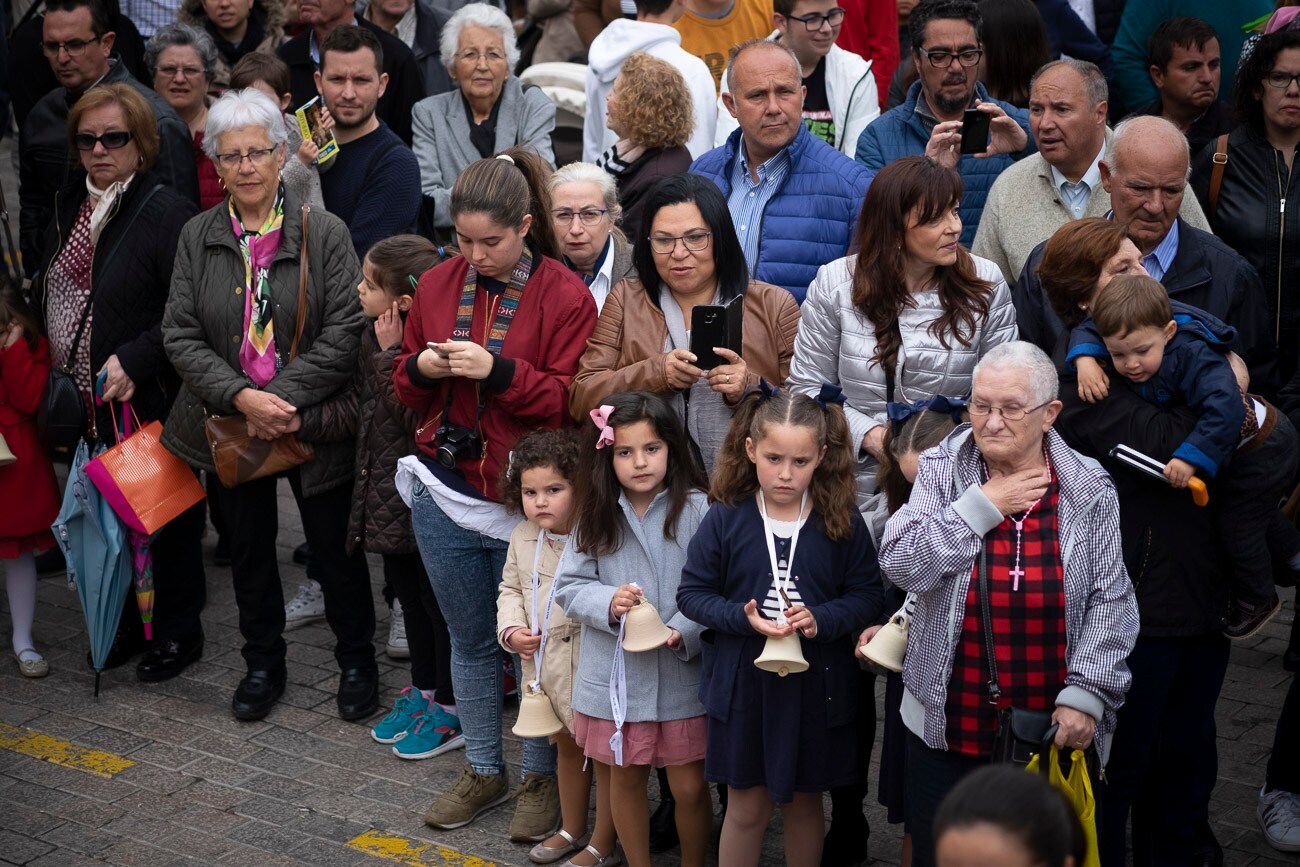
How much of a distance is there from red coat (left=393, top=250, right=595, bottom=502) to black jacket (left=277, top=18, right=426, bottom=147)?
118 inches

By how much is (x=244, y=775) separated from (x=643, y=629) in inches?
78.2

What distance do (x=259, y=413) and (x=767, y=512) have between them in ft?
7.49

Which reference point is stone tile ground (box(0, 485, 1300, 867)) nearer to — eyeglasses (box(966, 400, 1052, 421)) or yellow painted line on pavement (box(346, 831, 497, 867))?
yellow painted line on pavement (box(346, 831, 497, 867))

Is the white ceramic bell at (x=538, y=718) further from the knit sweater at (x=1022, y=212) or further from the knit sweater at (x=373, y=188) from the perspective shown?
the knit sweater at (x=373, y=188)

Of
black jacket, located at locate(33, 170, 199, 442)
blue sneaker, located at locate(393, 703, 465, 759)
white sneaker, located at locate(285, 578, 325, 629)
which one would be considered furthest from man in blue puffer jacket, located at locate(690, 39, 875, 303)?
white sneaker, located at locate(285, 578, 325, 629)

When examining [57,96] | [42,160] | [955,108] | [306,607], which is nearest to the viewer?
[955,108]

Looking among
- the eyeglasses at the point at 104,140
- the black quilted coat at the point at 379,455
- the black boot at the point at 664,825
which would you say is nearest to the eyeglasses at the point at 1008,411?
the black boot at the point at 664,825

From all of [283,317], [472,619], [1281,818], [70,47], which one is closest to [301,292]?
[283,317]

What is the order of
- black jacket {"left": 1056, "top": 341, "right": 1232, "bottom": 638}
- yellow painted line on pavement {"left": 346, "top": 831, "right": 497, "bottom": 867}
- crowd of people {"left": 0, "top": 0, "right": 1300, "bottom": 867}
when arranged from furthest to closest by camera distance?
yellow painted line on pavement {"left": 346, "top": 831, "right": 497, "bottom": 867} → black jacket {"left": 1056, "top": 341, "right": 1232, "bottom": 638} → crowd of people {"left": 0, "top": 0, "right": 1300, "bottom": 867}

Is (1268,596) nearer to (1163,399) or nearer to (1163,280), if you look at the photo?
(1163,399)

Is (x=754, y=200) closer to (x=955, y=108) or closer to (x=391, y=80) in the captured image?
(x=955, y=108)

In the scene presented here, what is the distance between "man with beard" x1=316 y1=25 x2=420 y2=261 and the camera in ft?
21.8

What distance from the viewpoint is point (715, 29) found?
7707 millimetres

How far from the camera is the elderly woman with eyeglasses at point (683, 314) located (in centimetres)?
485
